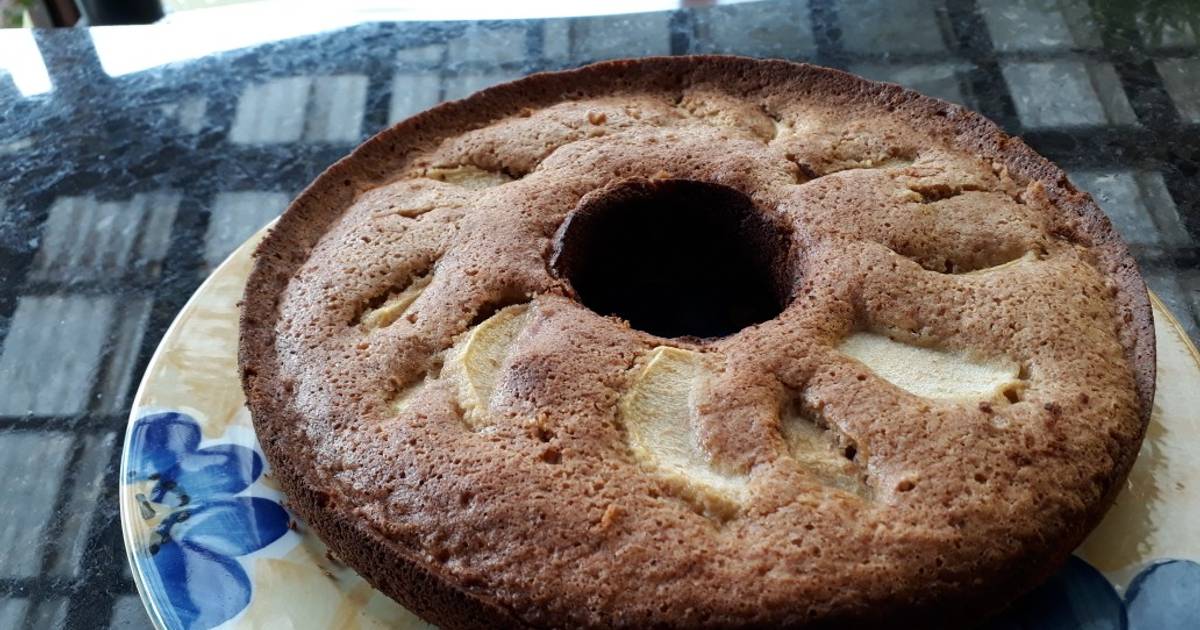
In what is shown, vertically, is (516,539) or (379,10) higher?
(516,539)

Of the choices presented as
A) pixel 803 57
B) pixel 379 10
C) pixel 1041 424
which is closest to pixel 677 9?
pixel 803 57

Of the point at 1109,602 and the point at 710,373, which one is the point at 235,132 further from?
the point at 1109,602

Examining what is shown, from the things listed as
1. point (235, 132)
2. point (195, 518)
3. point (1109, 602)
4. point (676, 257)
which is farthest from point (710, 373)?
point (235, 132)

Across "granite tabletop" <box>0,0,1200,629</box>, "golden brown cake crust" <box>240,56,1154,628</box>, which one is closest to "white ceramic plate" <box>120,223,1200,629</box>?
"golden brown cake crust" <box>240,56,1154,628</box>

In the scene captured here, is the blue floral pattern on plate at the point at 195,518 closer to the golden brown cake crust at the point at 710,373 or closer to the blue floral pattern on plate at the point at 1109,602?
the golden brown cake crust at the point at 710,373

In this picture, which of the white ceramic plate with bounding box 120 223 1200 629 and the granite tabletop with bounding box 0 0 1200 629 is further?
the granite tabletop with bounding box 0 0 1200 629

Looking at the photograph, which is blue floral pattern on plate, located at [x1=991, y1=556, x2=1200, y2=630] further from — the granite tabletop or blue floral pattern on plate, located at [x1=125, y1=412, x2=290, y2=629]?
blue floral pattern on plate, located at [x1=125, y1=412, x2=290, y2=629]

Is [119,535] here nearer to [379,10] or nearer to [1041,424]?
[1041,424]
